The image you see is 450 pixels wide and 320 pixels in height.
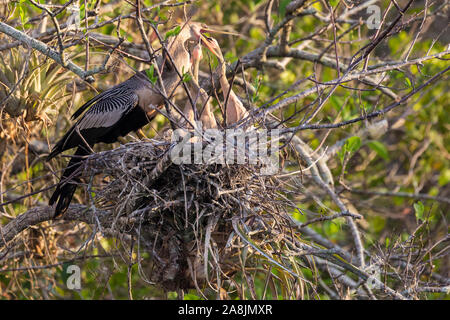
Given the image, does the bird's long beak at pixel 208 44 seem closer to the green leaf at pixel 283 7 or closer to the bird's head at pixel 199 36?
the bird's head at pixel 199 36

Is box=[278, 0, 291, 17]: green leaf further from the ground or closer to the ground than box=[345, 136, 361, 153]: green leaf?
further from the ground

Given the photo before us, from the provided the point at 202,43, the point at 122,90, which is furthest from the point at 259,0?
the point at 122,90

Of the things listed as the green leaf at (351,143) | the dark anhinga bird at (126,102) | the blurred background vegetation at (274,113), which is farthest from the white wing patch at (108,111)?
the green leaf at (351,143)

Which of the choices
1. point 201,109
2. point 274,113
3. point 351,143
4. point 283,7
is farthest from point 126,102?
point 351,143

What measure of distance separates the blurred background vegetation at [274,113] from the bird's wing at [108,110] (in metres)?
0.16

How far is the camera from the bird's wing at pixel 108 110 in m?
4.04

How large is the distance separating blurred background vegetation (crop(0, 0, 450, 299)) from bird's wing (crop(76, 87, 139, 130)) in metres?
0.16

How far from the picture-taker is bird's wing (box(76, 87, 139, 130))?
404 centimetres

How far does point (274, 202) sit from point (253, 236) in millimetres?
214

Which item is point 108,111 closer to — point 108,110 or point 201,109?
point 108,110

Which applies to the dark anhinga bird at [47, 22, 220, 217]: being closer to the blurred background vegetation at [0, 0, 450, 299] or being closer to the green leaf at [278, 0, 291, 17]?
the blurred background vegetation at [0, 0, 450, 299]

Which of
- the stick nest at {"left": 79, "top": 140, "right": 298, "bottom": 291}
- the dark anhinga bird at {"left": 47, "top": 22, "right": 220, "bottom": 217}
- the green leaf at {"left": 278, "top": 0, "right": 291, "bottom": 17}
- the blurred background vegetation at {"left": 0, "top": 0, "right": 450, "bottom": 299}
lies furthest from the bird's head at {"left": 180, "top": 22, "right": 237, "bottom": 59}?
the stick nest at {"left": 79, "top": 140, "right": 298, "bottom": 291}

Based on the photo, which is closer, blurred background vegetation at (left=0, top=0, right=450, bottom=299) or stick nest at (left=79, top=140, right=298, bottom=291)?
stick nest at (left=79, top=140, right=298, bottom=291)

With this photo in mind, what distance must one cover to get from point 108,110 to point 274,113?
1298 mm
